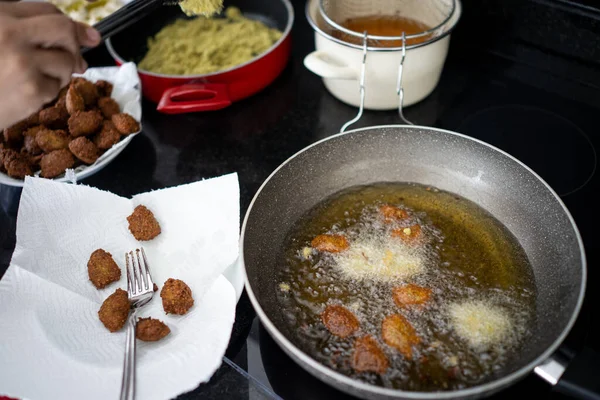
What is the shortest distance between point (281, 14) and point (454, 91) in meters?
0.46

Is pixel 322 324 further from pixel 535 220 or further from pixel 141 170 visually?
pixel 141 170

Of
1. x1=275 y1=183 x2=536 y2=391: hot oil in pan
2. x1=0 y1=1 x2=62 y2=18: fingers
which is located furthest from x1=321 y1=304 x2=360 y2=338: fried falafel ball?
x1=0 y1=1 x2=62 y2=18: fingers

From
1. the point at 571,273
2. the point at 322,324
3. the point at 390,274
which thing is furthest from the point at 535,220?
the point at 322,324

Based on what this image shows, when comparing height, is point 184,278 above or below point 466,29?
below

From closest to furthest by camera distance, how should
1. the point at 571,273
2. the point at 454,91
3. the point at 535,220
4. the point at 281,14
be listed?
the point at 571,273
the point at 535,220
the point at 454,91
the point at 281,14

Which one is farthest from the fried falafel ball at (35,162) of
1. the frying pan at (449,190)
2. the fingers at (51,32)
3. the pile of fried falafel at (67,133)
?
the frying pan at (449,190)

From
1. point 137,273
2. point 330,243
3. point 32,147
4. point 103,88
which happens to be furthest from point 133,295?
point 103,88

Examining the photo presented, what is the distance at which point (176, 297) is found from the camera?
81cm

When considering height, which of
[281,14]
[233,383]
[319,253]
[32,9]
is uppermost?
[32,9]

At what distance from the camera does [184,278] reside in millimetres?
875

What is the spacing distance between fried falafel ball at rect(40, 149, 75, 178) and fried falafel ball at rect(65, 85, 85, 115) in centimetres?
11

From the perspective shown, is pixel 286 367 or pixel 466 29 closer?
pixel 286 367

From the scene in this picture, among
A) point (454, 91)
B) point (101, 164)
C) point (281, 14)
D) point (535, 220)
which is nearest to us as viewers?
point (535, 220)

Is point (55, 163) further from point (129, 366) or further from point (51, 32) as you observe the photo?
point (129, 366)
